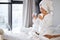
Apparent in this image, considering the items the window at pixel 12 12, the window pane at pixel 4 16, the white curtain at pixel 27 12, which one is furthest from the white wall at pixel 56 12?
the window pane at pixel 4 16

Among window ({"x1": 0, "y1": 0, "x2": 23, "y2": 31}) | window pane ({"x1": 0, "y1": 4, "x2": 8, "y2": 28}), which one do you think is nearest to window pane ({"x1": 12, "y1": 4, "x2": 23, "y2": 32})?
window ({"x1": 0, "y1": 0, "x2": 23, "y2": 31})

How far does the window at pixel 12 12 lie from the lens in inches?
116

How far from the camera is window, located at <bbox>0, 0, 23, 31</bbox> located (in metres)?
2.94

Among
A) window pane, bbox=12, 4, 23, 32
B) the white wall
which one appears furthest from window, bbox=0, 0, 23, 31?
the white wall

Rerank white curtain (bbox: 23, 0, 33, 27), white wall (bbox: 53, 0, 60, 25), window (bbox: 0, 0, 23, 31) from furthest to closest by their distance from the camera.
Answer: window (bbox: 0, 0, 23, 31), white curtain (bbox: 23, 0, 33, 27), white wall (bbox: 53, 0, 60, 25)

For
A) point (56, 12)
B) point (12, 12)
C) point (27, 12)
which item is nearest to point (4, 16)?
point (12, 12)

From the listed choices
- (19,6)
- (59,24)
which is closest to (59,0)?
(59,24)

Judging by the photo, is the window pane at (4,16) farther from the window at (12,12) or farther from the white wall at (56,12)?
the white wall at (56,12)

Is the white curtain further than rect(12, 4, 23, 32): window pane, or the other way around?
rect(12, 4, 23, 32): window pane

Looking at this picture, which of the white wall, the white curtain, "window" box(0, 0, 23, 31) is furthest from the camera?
"window" box(0, 0, 23, 31)

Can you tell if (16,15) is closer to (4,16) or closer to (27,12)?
(4,16)

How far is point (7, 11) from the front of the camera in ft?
9.91

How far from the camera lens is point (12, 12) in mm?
2986

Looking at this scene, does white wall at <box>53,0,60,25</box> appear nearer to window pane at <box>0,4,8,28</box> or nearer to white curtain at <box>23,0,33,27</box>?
white curtain at <box>23,0,33,27</box>
